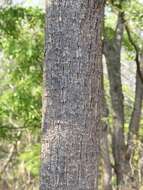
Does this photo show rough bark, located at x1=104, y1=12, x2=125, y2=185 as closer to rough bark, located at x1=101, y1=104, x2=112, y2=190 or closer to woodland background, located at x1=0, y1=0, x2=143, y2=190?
woodland background, located at x1=0, y1=0, x2=143, y2=190

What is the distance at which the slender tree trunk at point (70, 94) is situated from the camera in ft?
11.1

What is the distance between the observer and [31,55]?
10352mm

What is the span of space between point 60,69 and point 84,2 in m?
0.42

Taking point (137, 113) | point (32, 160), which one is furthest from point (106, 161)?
point (32, 160)

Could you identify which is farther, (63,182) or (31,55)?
(31,55)

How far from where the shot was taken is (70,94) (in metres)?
3.37

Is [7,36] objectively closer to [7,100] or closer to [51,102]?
[7,100]

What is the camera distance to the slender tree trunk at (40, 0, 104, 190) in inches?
133

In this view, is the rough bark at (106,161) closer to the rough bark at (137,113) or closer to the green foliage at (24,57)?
the rough bark at (137,113)

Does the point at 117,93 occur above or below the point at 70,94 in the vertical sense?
below

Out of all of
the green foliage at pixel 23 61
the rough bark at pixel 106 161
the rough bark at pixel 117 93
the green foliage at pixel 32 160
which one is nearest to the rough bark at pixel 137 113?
the rough bark at pixel 117 93

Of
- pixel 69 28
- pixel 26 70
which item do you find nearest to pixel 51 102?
pixel 69 28

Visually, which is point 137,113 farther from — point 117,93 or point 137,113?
point 117,93

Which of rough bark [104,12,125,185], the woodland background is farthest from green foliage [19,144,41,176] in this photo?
rough bark [104,12,125,185]
